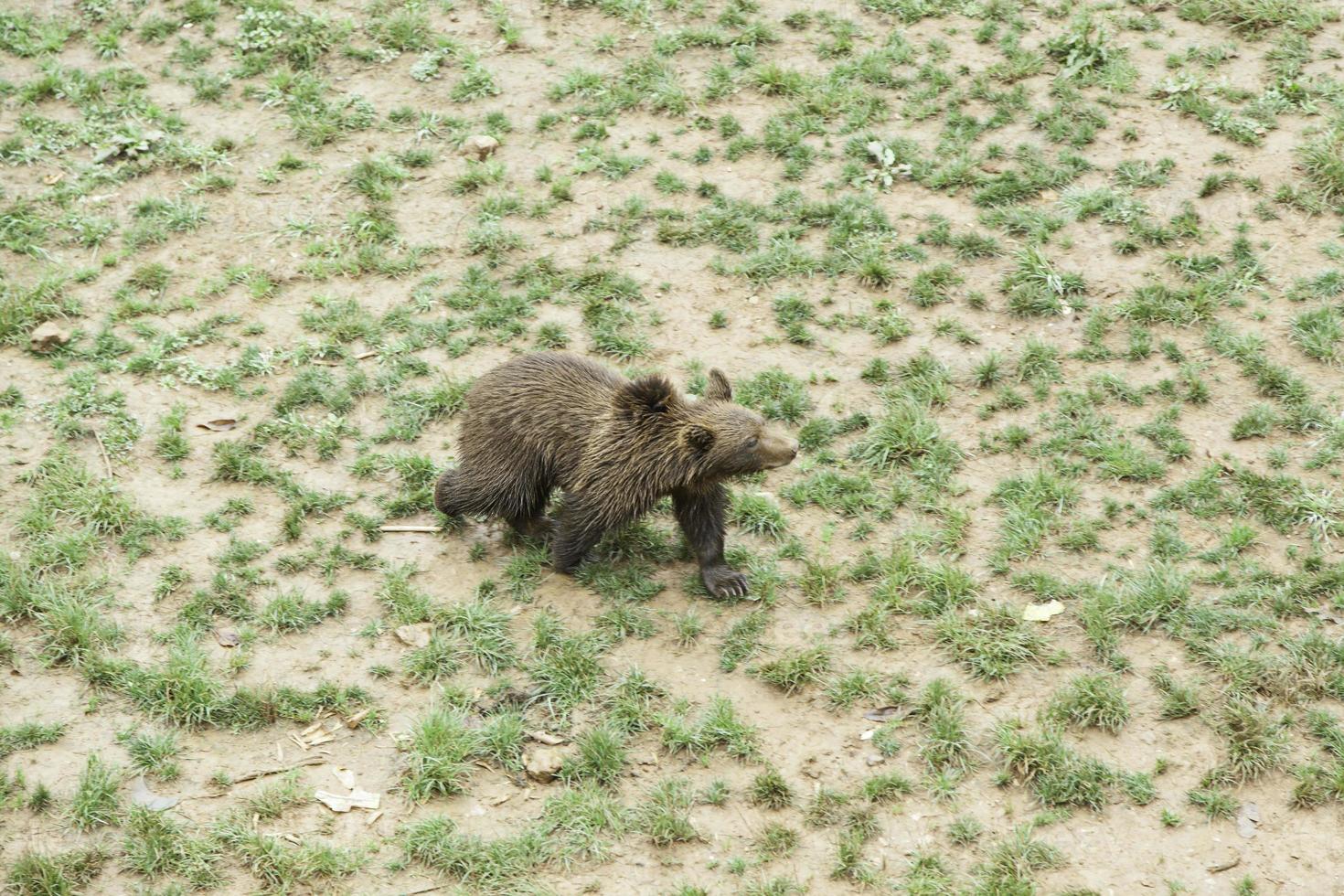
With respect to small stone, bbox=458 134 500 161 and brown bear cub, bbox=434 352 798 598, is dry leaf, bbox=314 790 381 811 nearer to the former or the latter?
brown bear cub, bbox=434 352 798 598

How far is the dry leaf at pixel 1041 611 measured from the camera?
7109 millimetres

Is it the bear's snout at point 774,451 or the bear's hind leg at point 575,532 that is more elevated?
the bear's snout at point 774,451

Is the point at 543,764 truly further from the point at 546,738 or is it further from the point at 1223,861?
the point at 1223,861

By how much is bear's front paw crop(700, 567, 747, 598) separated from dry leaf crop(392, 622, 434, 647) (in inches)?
60.5

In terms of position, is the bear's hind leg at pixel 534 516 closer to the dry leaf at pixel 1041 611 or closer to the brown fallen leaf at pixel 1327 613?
the dry leaf at pixel 1041 611

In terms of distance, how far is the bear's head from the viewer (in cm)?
730

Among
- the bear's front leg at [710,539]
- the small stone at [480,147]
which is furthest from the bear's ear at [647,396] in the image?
the small stone at [480,147]

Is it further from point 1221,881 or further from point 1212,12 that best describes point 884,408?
point 1212,12

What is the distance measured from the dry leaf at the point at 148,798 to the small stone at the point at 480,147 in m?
6.00

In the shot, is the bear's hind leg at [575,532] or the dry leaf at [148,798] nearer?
the dry leaf at [148,798]

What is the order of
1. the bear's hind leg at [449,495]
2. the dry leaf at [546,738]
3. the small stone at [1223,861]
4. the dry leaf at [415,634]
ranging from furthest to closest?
the bear's hind leg at [449,495]
the dry leaf at [415,634]
the dry leaf at [546,738]
the small stone at [1223,861]

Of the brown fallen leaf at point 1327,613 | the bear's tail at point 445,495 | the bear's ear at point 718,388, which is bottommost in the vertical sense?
→ the brown fallen leaf at point 1327,613

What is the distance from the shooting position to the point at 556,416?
24.7 ft

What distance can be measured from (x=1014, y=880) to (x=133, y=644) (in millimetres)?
4646
